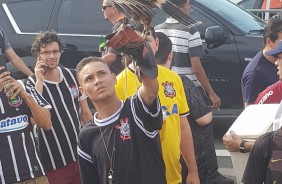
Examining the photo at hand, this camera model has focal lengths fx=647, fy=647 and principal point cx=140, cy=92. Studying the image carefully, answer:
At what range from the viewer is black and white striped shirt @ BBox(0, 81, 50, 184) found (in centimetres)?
381

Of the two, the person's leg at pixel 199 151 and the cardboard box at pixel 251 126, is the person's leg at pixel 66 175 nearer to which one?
the person's leg at pixel 199 151

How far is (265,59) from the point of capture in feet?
15.9

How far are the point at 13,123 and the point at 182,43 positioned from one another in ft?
9.09

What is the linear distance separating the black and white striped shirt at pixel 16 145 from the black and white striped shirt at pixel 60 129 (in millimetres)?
364

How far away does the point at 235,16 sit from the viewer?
7.97 metres

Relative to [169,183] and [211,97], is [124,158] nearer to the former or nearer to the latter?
[169,183]

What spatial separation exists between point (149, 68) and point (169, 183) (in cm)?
102

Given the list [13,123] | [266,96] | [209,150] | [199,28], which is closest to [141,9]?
[13,123]

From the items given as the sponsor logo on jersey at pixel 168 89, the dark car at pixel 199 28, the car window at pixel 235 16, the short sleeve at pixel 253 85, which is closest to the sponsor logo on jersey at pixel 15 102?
the sponsor logo on jersey at pixel 168 89

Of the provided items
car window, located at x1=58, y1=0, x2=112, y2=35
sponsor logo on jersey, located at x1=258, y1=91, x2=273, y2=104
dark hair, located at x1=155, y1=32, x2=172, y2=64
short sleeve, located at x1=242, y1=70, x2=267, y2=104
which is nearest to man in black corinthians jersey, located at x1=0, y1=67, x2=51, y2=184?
dark hair, located at x1=155, y1=32, x2=172, y2=64

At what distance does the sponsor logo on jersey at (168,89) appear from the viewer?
12.5ft

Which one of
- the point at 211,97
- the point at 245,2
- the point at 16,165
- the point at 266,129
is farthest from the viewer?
the point at 245,2

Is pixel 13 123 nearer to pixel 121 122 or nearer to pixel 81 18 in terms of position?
pixel 121 122

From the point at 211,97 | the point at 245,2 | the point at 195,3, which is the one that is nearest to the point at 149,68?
the point at 211,97
